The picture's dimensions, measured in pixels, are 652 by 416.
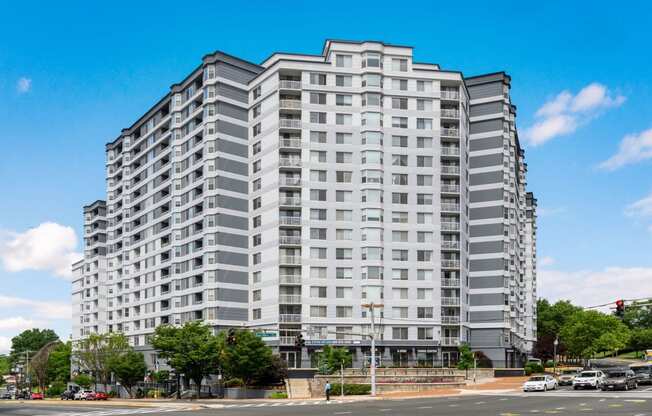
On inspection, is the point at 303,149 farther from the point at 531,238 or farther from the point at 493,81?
the point at 531,238

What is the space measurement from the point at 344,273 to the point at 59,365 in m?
83.4

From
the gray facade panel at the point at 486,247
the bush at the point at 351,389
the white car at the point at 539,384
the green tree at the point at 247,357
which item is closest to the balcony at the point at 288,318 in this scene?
the green tree at the point at 247,357

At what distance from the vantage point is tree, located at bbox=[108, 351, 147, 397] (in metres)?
107

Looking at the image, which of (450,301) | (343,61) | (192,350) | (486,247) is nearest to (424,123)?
(343,61)

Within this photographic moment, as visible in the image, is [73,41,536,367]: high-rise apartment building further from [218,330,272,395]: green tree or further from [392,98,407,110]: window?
[218,330,272,395]: green tree

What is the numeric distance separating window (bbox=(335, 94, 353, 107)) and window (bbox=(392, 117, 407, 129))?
6.63m

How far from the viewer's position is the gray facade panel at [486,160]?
113 meters

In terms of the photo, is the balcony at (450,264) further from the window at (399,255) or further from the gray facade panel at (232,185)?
the gray facade panel at (232,185)

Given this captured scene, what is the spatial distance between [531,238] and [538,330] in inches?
1138

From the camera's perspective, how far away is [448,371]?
88000mm

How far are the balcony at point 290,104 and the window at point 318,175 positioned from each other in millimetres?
9439

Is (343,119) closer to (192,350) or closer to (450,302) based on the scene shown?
(450,302)

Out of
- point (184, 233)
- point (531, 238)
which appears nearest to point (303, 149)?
point (184, 233)

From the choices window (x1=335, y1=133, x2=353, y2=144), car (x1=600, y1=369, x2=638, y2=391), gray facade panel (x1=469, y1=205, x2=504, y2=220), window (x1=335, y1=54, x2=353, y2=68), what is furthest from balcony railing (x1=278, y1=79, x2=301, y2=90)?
car (x1=600, y1=369, x2=638, y2=391)
